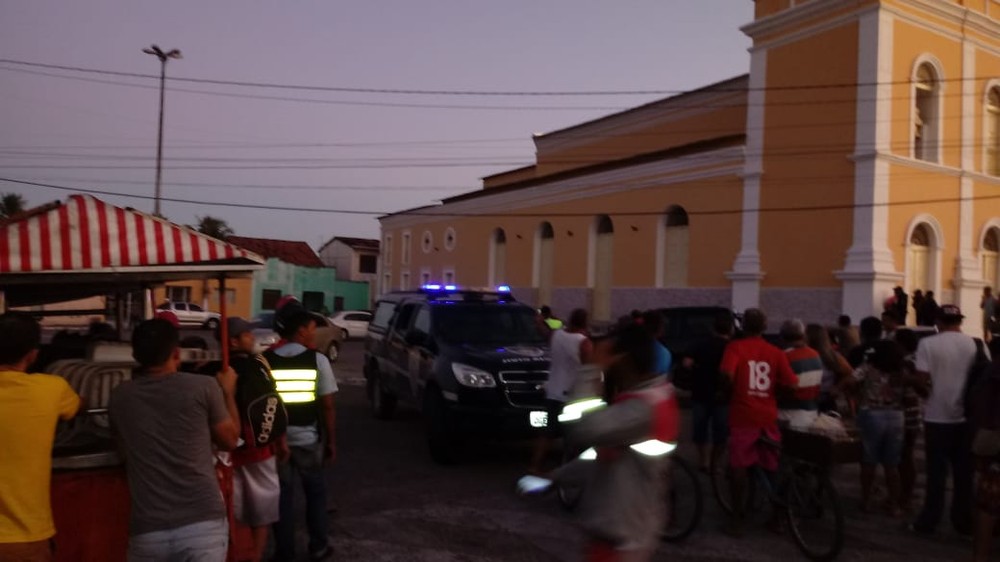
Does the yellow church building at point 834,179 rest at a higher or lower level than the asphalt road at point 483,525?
higher

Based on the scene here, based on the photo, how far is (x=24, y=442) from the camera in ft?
12.1

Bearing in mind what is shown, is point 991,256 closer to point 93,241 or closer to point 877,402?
point 877,402

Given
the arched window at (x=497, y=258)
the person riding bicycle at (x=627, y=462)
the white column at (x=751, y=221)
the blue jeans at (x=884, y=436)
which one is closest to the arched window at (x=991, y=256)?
the white column at (x=751, y=221)

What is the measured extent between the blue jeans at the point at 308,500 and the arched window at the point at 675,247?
1029 inches

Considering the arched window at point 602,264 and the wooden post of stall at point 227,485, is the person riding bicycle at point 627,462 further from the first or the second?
the arched window at point 602,264

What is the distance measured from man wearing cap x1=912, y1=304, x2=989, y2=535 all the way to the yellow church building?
59.5 ft

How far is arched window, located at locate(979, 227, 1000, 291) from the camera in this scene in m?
28.9

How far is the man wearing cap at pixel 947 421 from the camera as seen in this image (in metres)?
7.44

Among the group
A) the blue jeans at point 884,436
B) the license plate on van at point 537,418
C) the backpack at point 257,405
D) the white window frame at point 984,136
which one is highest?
the white window frame at point 984,136

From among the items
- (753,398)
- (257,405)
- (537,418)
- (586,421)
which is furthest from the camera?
(537,418)

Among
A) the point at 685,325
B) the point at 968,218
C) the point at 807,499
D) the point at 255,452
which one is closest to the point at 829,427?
the point at 807,499

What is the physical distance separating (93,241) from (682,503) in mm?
4917

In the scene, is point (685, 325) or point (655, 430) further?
point (685, 325)

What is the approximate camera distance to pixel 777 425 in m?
7.28
